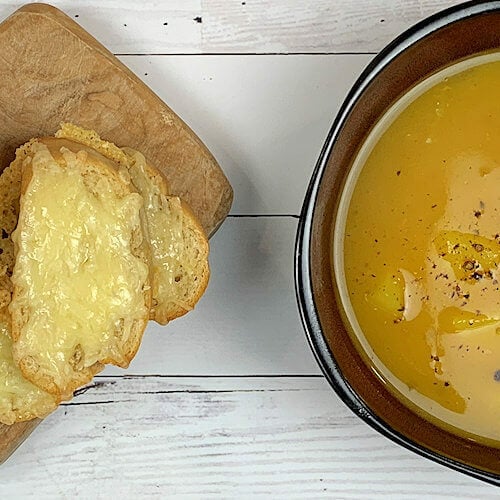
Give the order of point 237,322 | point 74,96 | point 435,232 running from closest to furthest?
point 435,232
point 74,96
point 237,322

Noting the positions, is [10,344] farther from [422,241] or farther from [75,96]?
[422,241]

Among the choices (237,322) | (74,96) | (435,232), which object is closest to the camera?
(435,232)

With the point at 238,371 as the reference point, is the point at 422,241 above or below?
above

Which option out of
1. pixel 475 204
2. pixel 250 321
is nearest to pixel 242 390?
pixel 250 321

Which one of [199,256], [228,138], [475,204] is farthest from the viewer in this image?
[228,138]

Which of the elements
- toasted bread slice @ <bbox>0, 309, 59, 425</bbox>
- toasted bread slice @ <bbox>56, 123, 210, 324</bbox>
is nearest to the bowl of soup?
toasted bread slice @ <bbox>56, 123, 210, 324</bbox>

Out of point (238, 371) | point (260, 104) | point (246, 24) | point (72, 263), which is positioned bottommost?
point (238, 371)

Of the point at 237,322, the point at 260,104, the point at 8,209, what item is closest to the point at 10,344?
the point at 8,209

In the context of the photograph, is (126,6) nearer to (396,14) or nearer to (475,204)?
(396,14)

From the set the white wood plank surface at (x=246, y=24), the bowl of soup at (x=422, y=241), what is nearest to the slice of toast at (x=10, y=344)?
the white wood plank surface at (x=246, y=24)
